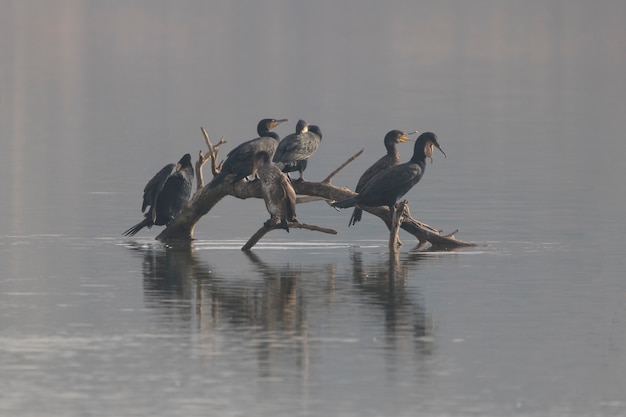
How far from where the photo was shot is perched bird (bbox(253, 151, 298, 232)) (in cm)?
2473

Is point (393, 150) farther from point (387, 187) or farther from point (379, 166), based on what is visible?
point (387, 187)

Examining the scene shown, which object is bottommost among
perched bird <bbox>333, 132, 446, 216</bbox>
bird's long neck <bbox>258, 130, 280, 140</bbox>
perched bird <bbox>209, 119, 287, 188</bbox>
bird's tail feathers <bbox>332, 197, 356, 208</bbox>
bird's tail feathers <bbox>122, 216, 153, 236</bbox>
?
bird's tail feathers <bbox>122, 216, 153, 236</bbox>

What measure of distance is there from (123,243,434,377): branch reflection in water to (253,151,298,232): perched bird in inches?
20.0

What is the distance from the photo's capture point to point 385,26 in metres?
150

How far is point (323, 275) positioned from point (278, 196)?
2334 millimetres

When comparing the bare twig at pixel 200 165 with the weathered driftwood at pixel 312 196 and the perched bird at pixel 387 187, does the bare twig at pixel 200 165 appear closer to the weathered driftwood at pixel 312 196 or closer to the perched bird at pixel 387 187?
the weathered driftwood at pixel 312 196

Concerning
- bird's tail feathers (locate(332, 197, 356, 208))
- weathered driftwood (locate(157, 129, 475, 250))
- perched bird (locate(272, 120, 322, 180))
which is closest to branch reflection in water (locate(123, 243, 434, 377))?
bird's tail feathers (locate(332, 197, 356, 208))

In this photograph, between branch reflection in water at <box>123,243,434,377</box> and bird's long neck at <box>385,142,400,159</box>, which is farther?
bird's long neck at <box>385,142,400,159</box>

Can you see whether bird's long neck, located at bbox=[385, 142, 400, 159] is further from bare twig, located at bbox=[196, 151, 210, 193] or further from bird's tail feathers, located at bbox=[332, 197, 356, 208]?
bare twig, located at bbox=[196, 151, 210, 193]

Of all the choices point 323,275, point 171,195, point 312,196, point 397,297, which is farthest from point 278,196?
point 397,297

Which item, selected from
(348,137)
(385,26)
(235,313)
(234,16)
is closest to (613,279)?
(235,313)

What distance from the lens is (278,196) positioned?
24797 millimetres

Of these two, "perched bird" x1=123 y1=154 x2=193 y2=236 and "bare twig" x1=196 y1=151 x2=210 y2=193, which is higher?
"bare twig" x1=196 y1=151 x2=210 y2=193

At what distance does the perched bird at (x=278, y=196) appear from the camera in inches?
974
